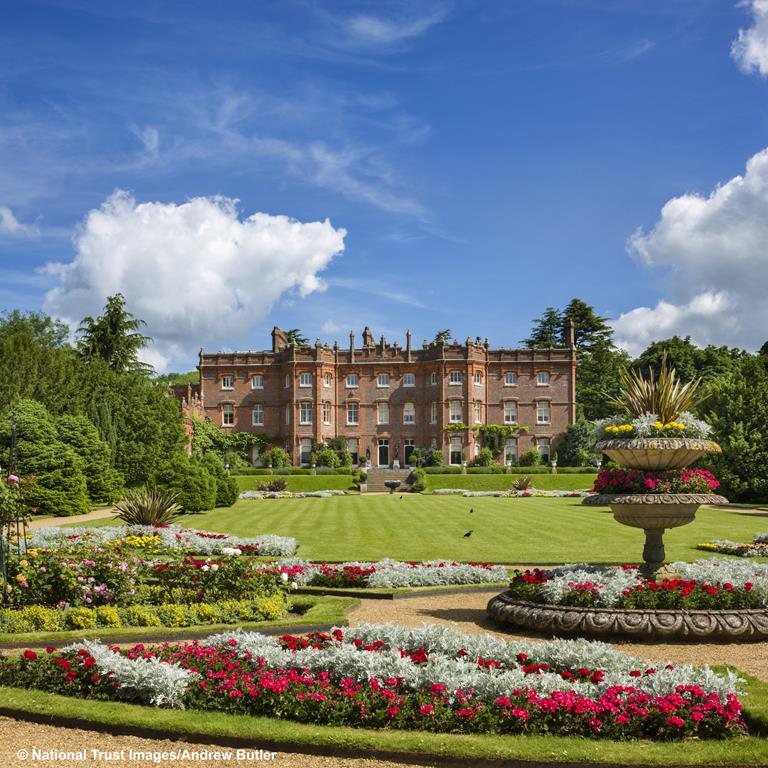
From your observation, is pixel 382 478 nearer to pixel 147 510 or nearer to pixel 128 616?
pixel 147 510

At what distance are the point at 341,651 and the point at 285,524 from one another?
18.5 m

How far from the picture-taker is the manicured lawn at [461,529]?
687 inches

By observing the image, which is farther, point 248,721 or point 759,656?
point 759,656

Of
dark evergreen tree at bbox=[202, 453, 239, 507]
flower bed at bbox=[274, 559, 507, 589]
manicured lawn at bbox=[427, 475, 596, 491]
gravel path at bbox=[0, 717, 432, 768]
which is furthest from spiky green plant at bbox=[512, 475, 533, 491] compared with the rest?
gravel path at bbox=[0, 717, 432, 768]

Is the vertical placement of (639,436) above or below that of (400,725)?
above

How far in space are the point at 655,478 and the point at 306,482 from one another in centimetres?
3845

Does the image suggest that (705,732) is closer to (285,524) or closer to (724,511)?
(285,524)

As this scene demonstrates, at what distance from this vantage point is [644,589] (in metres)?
9.60

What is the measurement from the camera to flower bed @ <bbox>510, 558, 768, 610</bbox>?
9.35m

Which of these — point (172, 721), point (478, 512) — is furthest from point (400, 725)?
point (478, 512)

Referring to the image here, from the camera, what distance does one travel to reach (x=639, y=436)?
10477 millimetres

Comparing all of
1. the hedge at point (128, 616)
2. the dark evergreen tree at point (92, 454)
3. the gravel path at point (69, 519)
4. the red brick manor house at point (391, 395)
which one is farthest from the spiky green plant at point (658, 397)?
the red brick manor house at point (391, 395)

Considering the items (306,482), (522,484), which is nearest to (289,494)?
(306,482)

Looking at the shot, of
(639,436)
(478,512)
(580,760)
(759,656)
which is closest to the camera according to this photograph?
(580,760)
